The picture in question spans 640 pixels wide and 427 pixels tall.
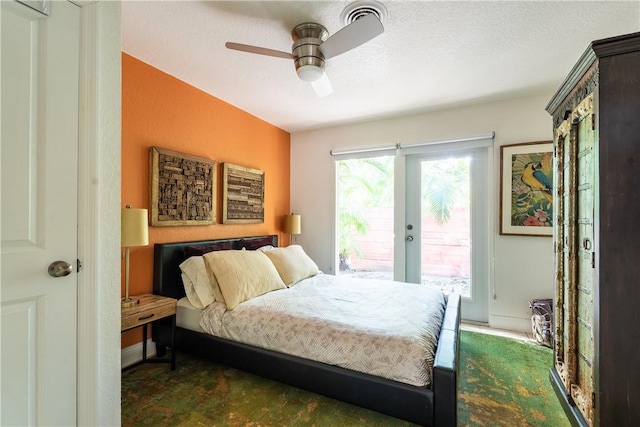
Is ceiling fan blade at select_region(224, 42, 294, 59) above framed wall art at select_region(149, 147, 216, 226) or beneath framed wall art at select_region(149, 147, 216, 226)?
above

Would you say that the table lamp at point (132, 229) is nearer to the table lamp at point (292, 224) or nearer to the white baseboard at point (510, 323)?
the table lamp at point (292, 224)

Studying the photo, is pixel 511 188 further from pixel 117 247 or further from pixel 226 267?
pixel 117 247

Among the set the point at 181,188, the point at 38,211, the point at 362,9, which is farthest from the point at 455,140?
the point at 38,211

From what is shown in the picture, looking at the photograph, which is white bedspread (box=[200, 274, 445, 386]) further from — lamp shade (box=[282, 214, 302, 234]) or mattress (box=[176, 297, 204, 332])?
lamp shade (box=[282, 214, 302, 234])

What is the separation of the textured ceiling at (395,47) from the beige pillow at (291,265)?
171 cm

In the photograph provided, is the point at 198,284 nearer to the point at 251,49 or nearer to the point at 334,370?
the point at 334,370

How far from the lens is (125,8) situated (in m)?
1.75

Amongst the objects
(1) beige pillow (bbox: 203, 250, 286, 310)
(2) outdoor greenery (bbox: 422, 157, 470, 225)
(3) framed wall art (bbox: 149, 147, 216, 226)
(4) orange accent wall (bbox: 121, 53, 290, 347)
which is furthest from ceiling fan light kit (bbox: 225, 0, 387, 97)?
(2) outdoor greenery (bbox: 422, 157, 470, 225)

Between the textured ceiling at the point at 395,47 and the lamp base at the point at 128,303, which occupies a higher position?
the textured ceiling at the point at 395,47

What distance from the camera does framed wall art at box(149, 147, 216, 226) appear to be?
247 centimetres

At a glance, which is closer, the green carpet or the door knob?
the door knob

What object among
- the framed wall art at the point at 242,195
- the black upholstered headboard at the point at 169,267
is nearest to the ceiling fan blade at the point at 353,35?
the framed wall art at the point at 242,195

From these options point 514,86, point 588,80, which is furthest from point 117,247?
point 514,86

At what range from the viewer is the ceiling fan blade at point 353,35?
148cm
